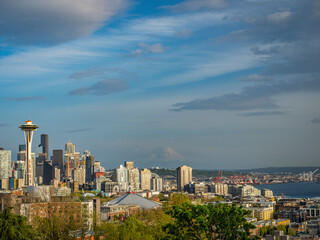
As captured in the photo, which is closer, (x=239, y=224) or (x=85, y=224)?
(x=239, y=224)

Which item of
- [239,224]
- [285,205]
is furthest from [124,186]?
[239,224]

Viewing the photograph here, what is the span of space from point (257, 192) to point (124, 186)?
44.7m

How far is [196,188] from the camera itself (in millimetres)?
172500

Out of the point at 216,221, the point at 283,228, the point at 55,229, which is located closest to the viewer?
the point at 216,221

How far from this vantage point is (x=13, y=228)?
24.8 m

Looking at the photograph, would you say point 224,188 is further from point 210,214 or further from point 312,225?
point 210,214

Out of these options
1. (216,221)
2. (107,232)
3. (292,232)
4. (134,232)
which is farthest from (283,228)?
(216,221)

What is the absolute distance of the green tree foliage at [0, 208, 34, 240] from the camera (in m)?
24.7

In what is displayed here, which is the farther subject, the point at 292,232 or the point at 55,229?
the point at 292,232

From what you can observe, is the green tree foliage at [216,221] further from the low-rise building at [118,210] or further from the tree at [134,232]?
the low-rise building at [118,210]

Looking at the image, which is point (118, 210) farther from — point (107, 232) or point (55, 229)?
point (55, 229)

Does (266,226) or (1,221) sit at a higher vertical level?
(1,221)

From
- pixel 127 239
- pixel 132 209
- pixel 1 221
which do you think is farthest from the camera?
pixel 132 209

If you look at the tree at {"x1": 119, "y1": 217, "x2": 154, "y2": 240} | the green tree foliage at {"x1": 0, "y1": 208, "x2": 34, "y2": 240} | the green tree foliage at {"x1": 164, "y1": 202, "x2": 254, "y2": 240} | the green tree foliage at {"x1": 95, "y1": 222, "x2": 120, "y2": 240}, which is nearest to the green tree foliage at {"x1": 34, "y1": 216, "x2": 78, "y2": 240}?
the green tree foliage at {"x1": 95, "y1": 222, "x2": 120, "y2": 240}
